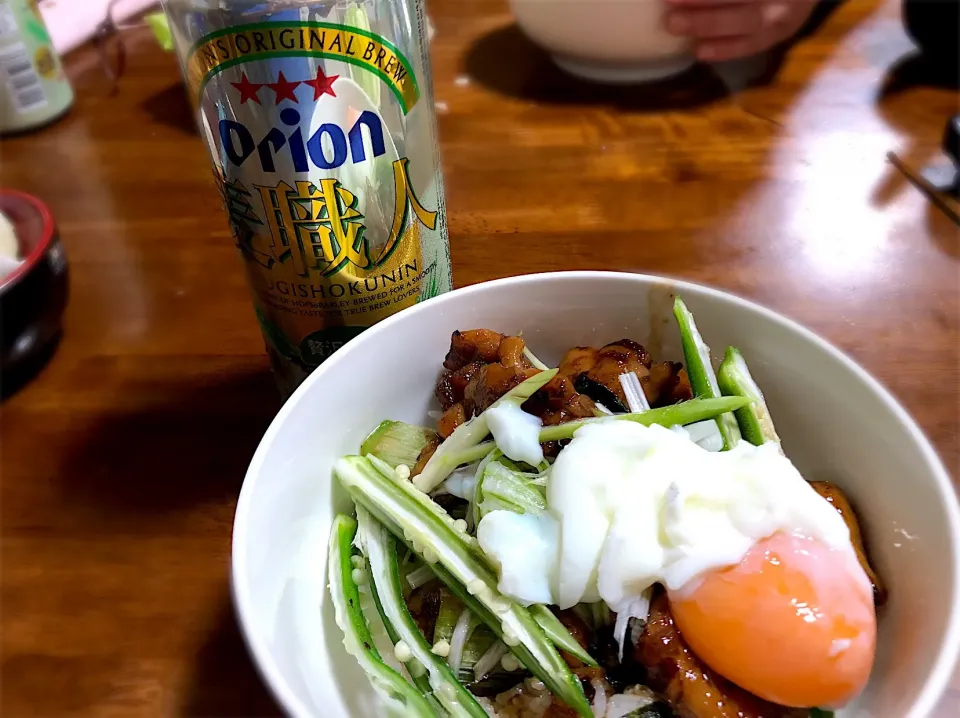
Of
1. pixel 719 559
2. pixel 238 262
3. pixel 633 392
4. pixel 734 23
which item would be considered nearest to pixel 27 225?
pixel 238 262

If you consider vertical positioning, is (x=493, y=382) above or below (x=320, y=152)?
below

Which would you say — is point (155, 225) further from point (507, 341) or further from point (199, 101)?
point (507, 341)

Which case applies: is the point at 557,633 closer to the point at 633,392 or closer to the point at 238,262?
the point at 633,392

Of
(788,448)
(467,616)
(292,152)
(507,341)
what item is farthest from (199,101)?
A: (788,448)

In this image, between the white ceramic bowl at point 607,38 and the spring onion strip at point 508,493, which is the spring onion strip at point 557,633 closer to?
the spring onion strip at point 508,493

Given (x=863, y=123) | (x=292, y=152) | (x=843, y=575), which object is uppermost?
(x=292, y=152)

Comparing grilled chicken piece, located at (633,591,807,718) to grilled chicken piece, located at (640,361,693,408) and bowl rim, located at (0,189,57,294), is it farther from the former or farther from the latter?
bowl rim, located at (0,189,57,294)

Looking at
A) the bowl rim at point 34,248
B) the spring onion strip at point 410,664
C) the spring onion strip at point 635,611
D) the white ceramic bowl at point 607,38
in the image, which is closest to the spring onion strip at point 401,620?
the spring onion strip at point 410,664
